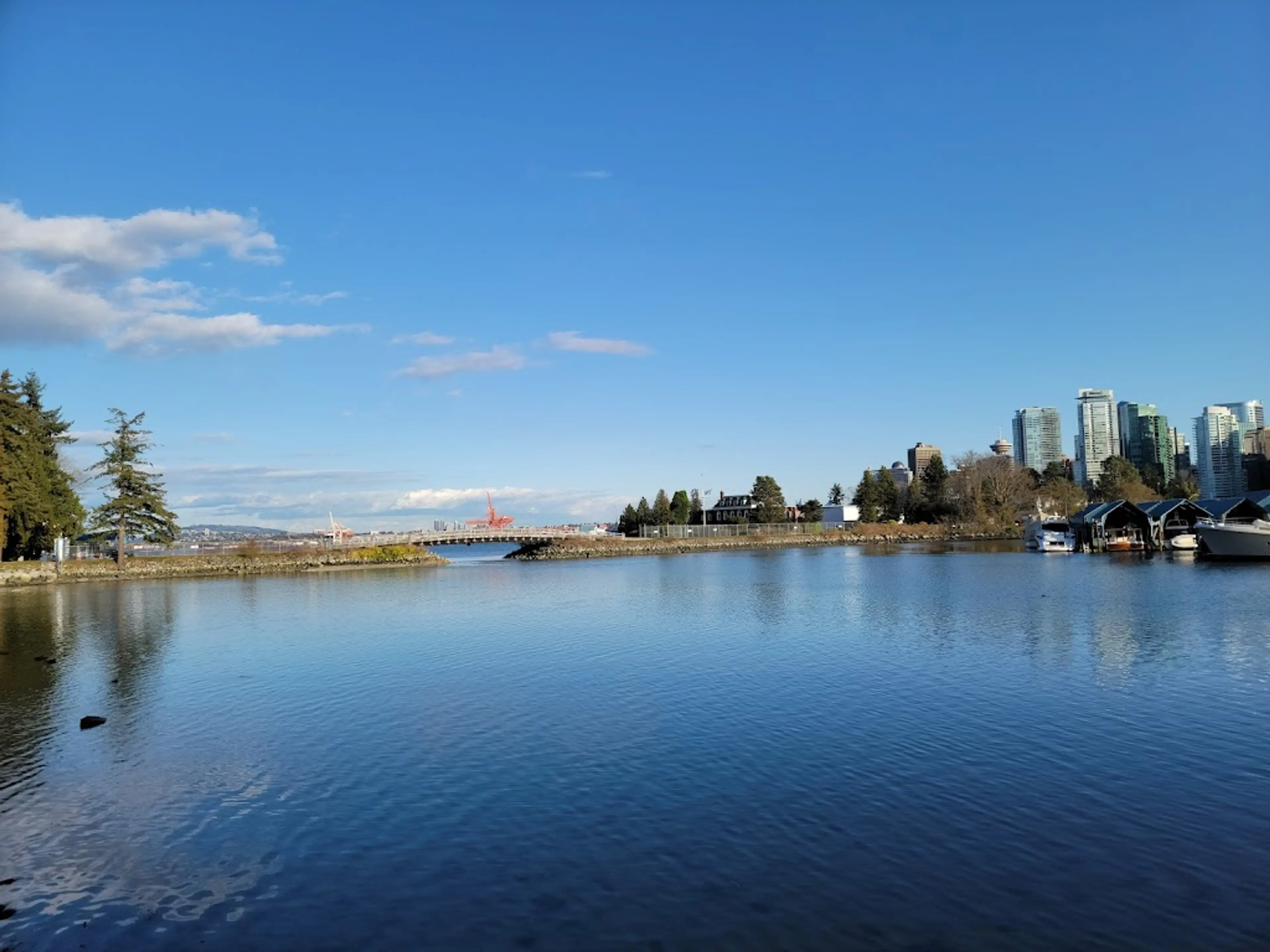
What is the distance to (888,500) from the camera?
169m

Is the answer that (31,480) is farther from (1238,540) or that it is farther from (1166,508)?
(1166,508)

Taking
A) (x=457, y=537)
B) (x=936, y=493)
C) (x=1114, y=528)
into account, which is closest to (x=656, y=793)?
(x=1114, y=528)

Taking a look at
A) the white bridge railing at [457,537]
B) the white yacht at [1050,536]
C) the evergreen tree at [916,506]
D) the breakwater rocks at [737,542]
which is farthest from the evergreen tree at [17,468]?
the evergreen tree at [916,506]

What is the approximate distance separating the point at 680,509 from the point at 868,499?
40.7m

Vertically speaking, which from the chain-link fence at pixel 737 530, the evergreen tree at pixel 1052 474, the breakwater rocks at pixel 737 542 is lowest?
the breakwater rocks at pixel 737 542

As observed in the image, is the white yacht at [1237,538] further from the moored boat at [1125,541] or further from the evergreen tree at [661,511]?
the evergreen tree at [661,511]

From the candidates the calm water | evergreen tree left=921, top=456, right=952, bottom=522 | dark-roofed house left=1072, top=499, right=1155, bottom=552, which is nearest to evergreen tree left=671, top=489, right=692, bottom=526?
evergreen tree left=921, top=456, right=952, bottom=522

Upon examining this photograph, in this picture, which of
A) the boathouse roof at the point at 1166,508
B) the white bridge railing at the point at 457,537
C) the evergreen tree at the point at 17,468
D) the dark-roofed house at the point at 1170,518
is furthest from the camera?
the white bridge railing at the point at 457,537

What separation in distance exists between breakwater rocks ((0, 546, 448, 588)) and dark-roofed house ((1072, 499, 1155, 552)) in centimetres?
7977

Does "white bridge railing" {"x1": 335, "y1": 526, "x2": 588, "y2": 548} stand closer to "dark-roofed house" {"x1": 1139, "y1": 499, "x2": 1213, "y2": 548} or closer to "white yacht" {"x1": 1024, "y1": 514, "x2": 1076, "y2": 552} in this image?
"white yacht" {"x1": 1024, "y1": 514, "x2": 1076, "y2": 552}

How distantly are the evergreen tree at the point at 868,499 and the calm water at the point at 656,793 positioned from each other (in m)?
136

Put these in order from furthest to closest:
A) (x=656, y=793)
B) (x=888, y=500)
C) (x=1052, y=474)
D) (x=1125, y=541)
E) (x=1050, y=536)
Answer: (x=888, y=500) → (x=1052, y=474) → (x=1050, y=536) → (x=1125, y=541) → (x=656, y=793)

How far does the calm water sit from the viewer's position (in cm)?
886

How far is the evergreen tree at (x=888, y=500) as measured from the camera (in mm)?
167375
